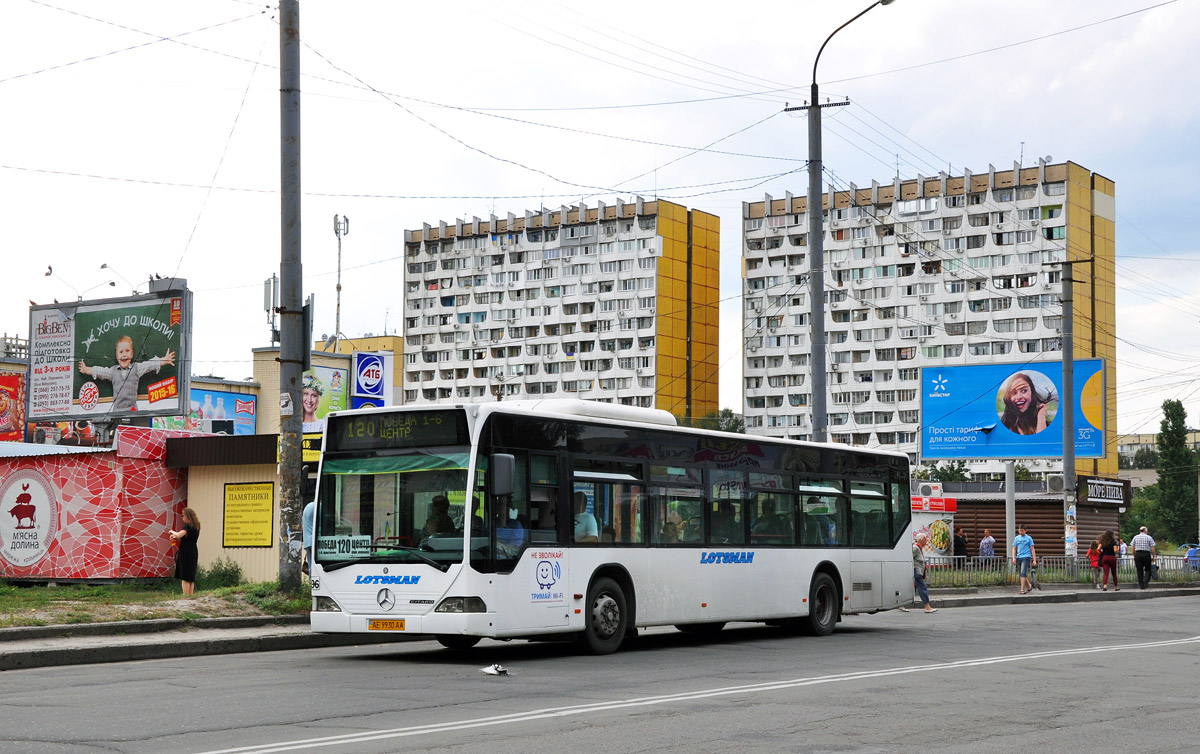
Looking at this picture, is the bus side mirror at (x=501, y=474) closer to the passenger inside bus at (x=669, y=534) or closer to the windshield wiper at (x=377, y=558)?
the windshield wiper at (x=377, y=558)

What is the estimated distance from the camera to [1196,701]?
11406 mm

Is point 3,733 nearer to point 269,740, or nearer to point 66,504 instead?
point 269,740

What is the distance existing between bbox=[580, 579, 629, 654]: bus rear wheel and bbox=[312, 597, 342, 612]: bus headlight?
8.92ft

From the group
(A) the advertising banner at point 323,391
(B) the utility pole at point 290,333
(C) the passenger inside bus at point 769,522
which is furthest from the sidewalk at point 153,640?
(A) the advertising banner at point 323,391

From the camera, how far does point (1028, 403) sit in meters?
48.2

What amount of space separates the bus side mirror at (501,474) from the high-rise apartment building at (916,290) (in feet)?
344

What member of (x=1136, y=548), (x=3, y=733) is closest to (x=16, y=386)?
(x=1136, y=548)

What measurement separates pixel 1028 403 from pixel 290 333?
35.7 m

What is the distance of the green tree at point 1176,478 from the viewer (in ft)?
363

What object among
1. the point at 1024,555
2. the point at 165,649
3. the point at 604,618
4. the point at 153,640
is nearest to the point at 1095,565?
the point at 1024,555

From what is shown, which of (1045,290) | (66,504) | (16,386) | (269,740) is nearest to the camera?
(269,740)

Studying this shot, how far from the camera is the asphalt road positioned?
8.52 m

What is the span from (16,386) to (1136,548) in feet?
159

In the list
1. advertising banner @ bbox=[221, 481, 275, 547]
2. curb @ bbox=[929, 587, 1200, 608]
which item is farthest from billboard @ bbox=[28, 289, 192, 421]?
curb @ bbox=[929, 587, 1200, 608]
